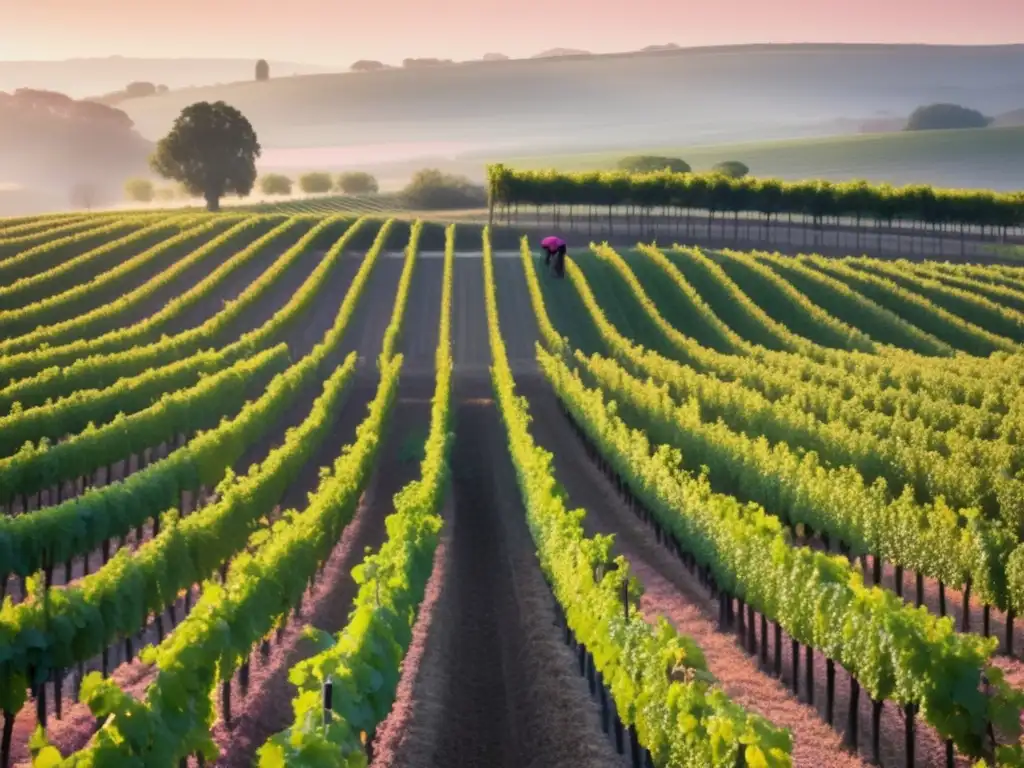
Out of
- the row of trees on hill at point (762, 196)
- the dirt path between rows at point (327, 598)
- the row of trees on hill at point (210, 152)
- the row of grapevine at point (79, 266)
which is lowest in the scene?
the dirt path between rows at point (327, 598)

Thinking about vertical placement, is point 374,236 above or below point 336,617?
above

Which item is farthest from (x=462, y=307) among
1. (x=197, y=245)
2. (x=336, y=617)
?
(x=336, y=617)

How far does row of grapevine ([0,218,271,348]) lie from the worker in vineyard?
894 inches

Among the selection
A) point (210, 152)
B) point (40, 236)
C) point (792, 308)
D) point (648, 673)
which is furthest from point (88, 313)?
point (210, 152)

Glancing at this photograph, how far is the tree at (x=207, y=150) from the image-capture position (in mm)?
126375

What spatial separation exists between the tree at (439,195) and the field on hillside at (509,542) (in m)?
75.7

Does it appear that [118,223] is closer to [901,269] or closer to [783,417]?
[901,269]

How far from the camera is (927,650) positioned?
63.7 ft

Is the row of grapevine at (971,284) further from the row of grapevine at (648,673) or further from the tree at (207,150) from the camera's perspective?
the tree at (207,150)

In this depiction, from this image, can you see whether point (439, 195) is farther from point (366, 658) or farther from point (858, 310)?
point (366, 658)

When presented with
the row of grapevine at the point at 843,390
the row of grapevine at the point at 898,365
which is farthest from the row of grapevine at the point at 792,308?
the row of grapevine at the point at 843,390

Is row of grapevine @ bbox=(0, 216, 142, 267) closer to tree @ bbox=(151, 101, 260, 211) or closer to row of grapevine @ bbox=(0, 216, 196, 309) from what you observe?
row of grapevine @ bbox=(0, 216, 196, 309)

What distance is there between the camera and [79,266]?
8069 cm

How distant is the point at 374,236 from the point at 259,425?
5635 cm
